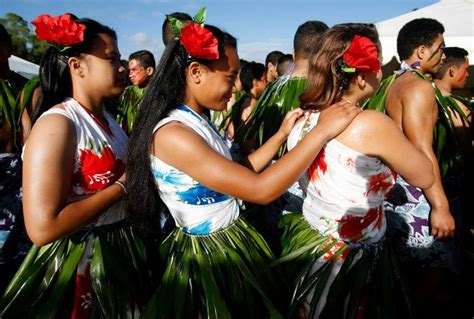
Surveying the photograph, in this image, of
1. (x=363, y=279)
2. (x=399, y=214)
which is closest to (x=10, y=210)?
(x=363, y=279)

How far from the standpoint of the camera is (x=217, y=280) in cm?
176

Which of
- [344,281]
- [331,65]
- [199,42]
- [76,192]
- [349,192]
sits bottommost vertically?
[344,281]

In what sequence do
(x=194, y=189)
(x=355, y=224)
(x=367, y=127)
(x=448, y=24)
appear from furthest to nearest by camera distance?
(x=448, y=24) → (x=355, y=224) → (x=194, y=189) → (x=367, y=127)

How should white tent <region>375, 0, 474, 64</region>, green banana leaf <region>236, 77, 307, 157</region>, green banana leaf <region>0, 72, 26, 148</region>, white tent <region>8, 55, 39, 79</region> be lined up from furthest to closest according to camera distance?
white tent <region>8, 55, 39, 79</region>
white tent <region>375, 0, 474, 64</region>
green banana leaf <region>236, 77, 307, 157</region>
green banana leaf <region>0, 72, 26, 148</region>

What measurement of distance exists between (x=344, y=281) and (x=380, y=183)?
0.44 m

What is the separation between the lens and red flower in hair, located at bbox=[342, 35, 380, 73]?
1.68 meters

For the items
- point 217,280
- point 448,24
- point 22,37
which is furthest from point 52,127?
point 22,37

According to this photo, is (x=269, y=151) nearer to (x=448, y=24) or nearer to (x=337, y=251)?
(x=337, y=251)

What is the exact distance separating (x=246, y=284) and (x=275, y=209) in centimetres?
130

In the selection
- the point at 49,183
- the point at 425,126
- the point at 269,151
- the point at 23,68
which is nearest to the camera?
the point at 49,183

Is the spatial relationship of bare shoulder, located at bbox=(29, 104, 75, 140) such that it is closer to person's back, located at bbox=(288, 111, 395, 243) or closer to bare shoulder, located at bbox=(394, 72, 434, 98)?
person's back, located at bbox=(288, 111, 395, 243)

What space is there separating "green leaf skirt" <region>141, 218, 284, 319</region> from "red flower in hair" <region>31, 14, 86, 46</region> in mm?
957

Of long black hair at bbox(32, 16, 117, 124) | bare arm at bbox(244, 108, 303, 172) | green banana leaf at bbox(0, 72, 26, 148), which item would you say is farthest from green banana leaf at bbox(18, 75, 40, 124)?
bare arm at bbox(244, 108, 303, 172)

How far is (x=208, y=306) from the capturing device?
166cm
